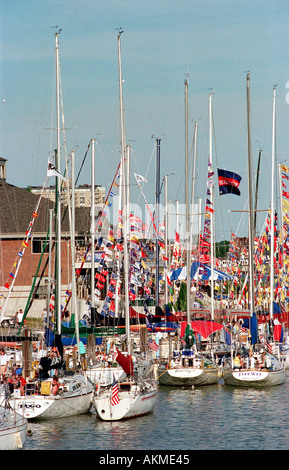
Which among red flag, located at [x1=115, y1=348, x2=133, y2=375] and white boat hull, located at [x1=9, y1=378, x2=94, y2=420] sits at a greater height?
red flag, located at [x1=115, y1=348, x2=133, y2=375]

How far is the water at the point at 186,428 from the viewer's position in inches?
1244

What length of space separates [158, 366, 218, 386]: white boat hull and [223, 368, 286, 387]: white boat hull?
1173mm

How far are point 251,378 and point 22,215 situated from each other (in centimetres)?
3825

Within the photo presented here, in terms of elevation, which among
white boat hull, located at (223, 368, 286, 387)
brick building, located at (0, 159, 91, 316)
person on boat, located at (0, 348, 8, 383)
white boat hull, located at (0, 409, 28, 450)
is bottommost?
white boat hull, located at (0, 409, 28, 450)

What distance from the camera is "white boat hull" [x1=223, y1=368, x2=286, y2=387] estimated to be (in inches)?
1734

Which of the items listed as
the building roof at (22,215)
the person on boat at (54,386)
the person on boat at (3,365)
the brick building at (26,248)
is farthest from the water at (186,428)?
the building roof at (22,215)

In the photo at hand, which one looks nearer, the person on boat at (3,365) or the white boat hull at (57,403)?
the person on boat at (3,365)

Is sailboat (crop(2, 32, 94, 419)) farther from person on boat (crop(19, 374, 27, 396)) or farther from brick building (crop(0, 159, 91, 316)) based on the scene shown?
brick building (crop(0, 159, 91, 316))

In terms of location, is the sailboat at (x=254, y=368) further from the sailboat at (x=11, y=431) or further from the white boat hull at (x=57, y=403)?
the sailboat at (x=11, y=431)

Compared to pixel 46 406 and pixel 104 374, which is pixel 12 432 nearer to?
pixel 46 406

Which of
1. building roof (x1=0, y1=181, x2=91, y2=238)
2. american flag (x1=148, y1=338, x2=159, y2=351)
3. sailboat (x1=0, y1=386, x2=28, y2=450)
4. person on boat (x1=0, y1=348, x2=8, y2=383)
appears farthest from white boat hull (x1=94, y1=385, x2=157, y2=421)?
building roof (x1=0, y1=181, x2=91, y2=238)

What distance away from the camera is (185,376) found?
4397 centimetres

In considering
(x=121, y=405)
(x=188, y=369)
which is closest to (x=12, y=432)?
(x=121, y=405)

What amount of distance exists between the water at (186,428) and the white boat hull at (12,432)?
2.20m
